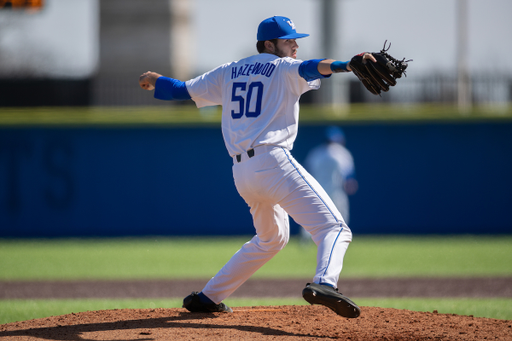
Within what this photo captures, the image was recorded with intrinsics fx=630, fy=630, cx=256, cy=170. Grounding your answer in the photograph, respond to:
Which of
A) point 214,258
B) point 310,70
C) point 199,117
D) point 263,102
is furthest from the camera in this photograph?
point 199,117

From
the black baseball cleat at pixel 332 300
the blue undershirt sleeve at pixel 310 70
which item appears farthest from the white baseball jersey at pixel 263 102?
the black baseball cleat at pixel 332 300

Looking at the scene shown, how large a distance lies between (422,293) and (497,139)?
726 cm

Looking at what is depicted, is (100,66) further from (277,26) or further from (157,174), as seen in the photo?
(277,26)

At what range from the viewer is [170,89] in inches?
190

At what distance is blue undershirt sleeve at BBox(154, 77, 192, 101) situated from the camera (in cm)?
484

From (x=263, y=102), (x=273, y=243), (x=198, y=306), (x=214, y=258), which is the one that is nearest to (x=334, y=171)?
(x=214, y=258)

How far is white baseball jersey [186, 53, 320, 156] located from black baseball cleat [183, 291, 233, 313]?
1.26 metres

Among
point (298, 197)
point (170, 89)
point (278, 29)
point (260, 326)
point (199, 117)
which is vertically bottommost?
point (260, 326)

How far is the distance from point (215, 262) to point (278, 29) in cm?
620

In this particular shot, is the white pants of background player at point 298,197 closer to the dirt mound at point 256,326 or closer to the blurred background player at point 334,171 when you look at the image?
the dirt mound at point 256,326

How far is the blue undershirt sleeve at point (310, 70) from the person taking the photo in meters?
4.04

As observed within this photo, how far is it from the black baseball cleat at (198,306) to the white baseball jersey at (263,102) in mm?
1258

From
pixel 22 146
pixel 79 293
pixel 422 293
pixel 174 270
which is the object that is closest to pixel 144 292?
pixel 79 293

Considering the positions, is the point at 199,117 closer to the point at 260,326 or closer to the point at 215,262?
the point at 215,262
